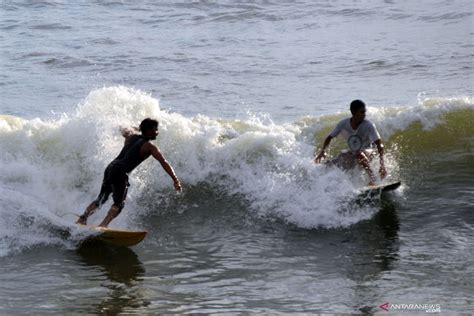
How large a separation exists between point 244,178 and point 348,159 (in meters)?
1.62

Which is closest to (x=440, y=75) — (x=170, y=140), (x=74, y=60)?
(x=170, y=140)

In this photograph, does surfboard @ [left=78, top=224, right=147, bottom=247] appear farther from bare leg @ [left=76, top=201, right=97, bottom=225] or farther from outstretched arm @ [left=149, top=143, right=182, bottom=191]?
outstretched arm @ [left=149, top=143, right=182, bottom=191]

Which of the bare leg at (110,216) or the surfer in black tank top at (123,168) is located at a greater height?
the surfer in black tank top at (123,168)

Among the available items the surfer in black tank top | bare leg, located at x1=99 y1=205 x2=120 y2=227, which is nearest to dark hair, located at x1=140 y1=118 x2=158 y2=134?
the surfer in black tank top

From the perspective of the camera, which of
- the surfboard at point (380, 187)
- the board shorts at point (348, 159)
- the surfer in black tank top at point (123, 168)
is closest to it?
the surfer in black tank top at point (123, 168)

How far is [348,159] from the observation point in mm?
11031

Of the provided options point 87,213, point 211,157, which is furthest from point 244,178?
point 87,213

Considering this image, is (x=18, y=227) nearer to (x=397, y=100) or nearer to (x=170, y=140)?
(x=170, y=140)

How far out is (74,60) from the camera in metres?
21.0

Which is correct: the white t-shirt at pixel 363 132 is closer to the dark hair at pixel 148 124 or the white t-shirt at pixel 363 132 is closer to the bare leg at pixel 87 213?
the dark hair at pixel 148 124

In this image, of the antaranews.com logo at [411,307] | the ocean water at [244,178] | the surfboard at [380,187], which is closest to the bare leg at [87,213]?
the ocean water at [244,178]

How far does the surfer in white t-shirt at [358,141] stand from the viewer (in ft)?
35.4

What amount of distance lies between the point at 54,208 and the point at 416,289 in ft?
17.1

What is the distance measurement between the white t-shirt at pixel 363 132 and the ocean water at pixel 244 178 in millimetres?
539
